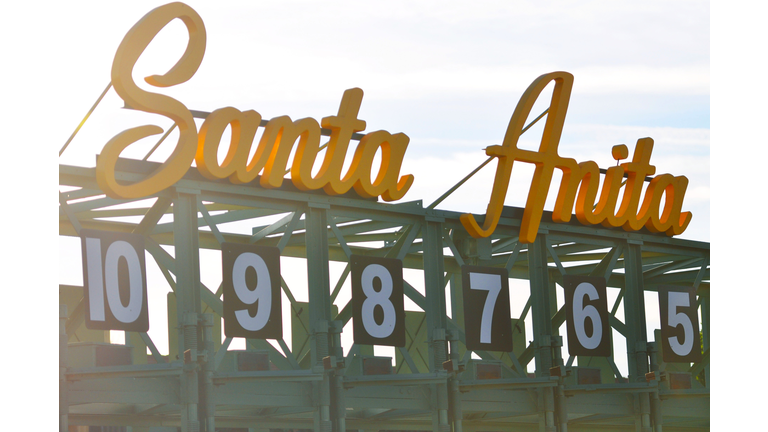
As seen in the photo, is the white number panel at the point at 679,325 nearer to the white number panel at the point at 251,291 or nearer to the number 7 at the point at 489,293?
the number 7 at the point at 489,293

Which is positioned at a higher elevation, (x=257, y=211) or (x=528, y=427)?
(x=257, y=211)

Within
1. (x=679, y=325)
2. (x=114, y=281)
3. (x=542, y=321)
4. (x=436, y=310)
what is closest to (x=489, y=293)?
(x=436, y=310)

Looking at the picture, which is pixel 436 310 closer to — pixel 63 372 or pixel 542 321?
pixel 542 321

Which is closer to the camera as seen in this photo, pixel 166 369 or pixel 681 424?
pixel 166 369

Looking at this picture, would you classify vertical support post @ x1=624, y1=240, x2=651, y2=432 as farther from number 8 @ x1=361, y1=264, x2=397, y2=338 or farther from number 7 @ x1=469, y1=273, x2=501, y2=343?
number 8 @ x1=361, y1=264, x2=397, y2=338

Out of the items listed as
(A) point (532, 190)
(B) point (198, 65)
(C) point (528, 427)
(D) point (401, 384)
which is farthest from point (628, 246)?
(B) point (198, 65)

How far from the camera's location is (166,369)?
1780 cm

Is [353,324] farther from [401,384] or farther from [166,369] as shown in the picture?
[166,369]

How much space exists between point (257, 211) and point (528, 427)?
35.1 ft

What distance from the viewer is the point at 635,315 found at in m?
26.0

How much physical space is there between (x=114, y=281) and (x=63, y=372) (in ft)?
5.47

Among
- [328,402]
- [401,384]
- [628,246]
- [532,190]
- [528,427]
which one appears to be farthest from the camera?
[528,427]

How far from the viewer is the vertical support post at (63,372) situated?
1650cm

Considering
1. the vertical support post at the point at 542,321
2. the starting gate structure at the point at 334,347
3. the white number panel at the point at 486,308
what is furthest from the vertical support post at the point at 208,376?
the vertical support post at the point at 542,321
